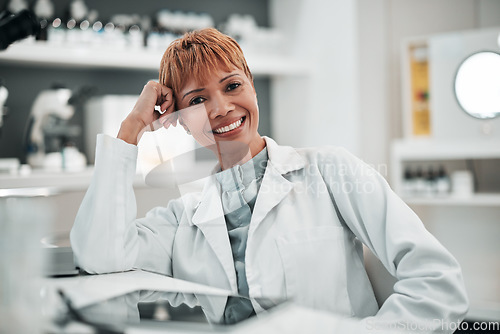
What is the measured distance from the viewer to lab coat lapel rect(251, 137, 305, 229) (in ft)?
3.06

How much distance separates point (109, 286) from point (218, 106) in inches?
15.0

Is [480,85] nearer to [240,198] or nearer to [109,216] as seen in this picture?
[240,198]

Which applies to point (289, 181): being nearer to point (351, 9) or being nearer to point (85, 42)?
point (85, 42)

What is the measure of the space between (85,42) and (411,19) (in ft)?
6.19

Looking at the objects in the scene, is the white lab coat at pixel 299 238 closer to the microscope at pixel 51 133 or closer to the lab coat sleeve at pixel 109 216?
the lab coat sleeve at pixel 109 216

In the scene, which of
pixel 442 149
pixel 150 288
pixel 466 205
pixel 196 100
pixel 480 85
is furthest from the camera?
pixel 466 205

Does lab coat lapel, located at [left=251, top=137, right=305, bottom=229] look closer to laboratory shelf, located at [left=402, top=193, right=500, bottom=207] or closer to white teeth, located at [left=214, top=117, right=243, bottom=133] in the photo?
white teeth, located at [left=214, top=117, right=243, bottom=133]

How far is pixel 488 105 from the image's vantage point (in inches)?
88.4

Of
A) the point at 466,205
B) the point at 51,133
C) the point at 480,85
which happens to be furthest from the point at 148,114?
the point at 466,205

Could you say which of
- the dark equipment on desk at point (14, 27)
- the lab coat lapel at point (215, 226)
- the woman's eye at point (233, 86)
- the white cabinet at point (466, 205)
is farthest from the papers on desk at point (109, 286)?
the white cabinet at point (466, 205)

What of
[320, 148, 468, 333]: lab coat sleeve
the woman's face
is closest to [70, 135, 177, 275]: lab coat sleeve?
the woman's face

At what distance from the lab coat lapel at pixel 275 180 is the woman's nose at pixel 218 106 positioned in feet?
0.51

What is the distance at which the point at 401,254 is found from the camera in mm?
816

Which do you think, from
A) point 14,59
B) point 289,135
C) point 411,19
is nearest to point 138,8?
point 14,59
